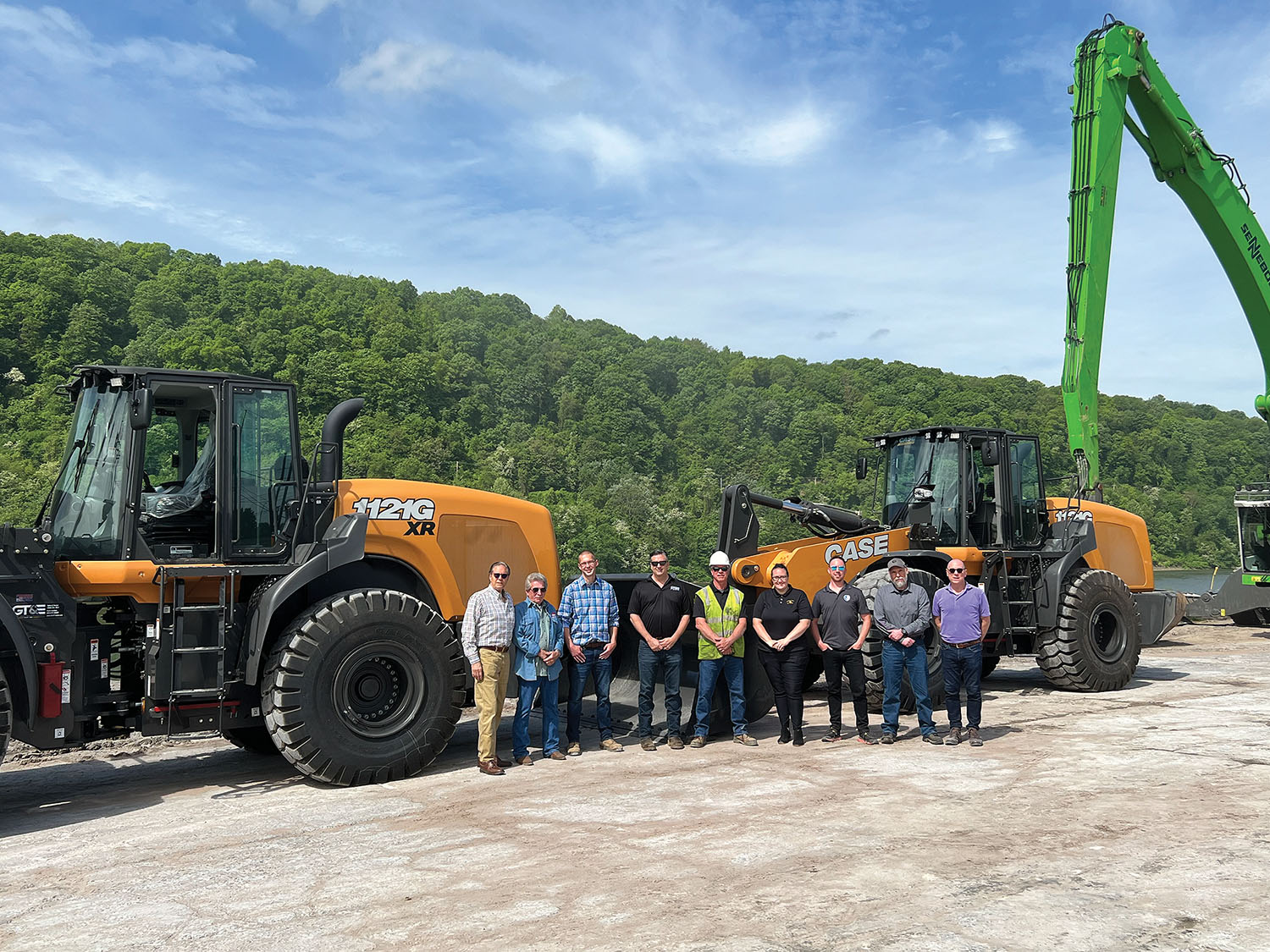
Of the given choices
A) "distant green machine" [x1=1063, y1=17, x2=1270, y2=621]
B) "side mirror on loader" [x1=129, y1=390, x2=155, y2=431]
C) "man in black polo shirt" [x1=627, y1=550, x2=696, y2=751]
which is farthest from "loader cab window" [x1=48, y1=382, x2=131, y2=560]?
"distant green machine" [x1=1063, y1=17, x2=1270, y2=621]

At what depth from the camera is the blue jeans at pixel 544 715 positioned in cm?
827

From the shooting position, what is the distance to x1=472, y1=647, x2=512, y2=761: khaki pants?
7.85 metres

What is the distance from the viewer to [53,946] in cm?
436

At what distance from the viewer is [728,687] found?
9.12 meters

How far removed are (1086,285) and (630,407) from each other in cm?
5790

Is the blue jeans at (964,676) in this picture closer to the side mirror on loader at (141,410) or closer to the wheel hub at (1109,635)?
the wheel hub at (1109,635)

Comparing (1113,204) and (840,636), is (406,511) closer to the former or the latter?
(840,636)

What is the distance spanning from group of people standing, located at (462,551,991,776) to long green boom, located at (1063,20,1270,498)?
19.9ft

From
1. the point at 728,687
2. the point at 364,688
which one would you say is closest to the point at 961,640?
the point at 728,687

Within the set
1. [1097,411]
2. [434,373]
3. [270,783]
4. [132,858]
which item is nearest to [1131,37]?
[1097,411]

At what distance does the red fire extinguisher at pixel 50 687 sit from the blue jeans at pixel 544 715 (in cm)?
319

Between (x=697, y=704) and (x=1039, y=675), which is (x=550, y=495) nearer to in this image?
(x=1039, y=675)

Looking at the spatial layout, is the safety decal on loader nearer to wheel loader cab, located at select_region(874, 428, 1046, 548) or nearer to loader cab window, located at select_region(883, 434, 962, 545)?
wheel loader cab, located at select_region(874, 428, 1046, 548)

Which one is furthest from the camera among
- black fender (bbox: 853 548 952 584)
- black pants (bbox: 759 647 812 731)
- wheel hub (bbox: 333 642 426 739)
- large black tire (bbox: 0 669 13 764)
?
black fender (bbox: 853 548 952 584)
